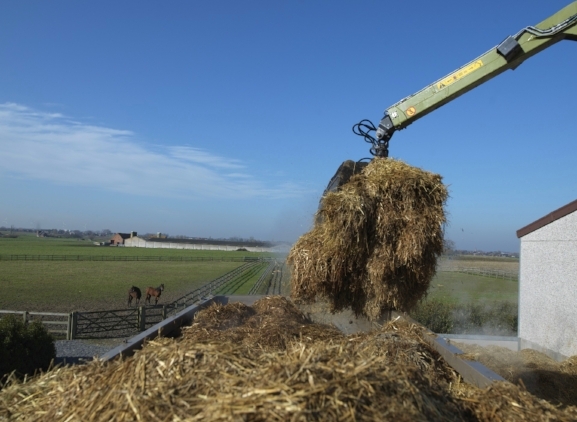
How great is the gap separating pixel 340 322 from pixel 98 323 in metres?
14.7

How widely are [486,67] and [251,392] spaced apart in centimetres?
600

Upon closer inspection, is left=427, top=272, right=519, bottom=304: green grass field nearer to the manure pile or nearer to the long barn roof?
the long barn roof

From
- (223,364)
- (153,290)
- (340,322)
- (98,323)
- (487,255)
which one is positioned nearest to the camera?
(223,364)

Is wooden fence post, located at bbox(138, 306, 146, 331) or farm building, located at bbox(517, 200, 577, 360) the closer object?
farm building, located at bbox(517, 200, 577, 360)

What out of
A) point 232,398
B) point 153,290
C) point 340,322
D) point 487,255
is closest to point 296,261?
point 340,322

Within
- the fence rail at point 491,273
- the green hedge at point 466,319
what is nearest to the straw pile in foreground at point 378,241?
the green hedge at point 466,319

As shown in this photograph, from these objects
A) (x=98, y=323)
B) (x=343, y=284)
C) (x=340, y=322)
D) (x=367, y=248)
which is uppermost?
(x=367, y=248)

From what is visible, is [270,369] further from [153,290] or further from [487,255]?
[487,255]

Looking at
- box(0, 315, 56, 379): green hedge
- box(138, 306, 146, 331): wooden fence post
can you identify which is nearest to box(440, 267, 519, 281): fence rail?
box(138, 306, 146, 331): wooden fence post

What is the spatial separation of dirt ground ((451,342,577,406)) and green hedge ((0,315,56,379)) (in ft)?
26.9

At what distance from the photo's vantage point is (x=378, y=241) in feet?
19.3

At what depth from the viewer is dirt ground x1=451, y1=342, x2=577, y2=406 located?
7.37 m

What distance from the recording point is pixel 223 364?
267 centimetres

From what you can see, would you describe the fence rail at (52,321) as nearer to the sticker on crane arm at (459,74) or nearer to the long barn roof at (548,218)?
the long barn roof at (548,218)
